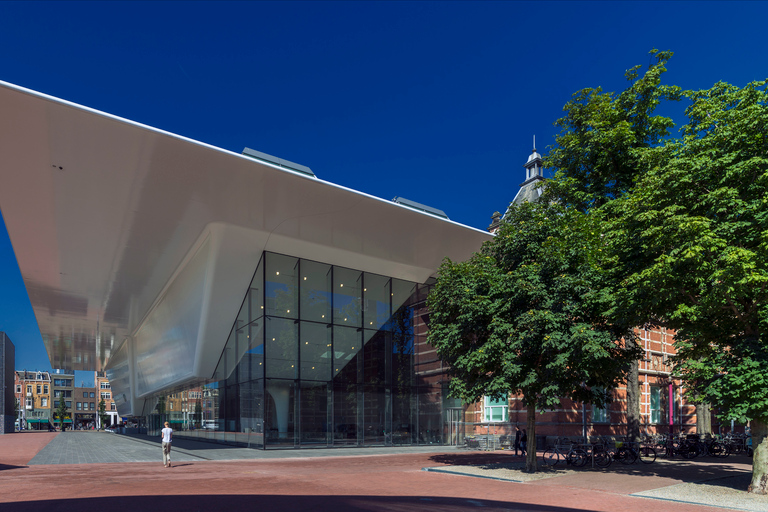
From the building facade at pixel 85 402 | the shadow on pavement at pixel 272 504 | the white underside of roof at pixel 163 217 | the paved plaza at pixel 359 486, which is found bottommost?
the building facade at pixel 85 402

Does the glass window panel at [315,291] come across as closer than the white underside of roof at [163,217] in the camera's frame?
No

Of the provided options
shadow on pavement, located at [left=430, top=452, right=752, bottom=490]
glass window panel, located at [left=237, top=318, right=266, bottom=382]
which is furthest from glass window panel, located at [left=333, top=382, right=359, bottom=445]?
shadow on pavement, located at [left=430, top=452, right=752, bottom=490]

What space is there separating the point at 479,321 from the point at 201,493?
11.1m

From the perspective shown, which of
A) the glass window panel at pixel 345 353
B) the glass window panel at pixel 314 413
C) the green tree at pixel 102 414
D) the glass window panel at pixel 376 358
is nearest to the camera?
the glass window panel at pixel 314 413

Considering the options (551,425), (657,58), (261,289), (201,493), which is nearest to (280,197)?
(261,289)

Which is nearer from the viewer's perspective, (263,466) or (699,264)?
(699,264)

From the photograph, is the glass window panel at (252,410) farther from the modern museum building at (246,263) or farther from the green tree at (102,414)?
the green tree at (102,414)

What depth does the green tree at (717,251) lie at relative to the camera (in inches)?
537

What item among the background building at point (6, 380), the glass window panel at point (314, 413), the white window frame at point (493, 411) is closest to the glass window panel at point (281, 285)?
the glass window panel at point (314, 413)

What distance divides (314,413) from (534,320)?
51.1ft

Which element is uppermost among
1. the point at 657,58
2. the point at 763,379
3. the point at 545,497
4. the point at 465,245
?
the point at 657,58

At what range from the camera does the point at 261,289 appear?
95.9ft

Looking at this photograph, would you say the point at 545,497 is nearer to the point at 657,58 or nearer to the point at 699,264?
the point at 699,264

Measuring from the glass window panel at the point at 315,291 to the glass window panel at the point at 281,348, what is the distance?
1.16 metres
